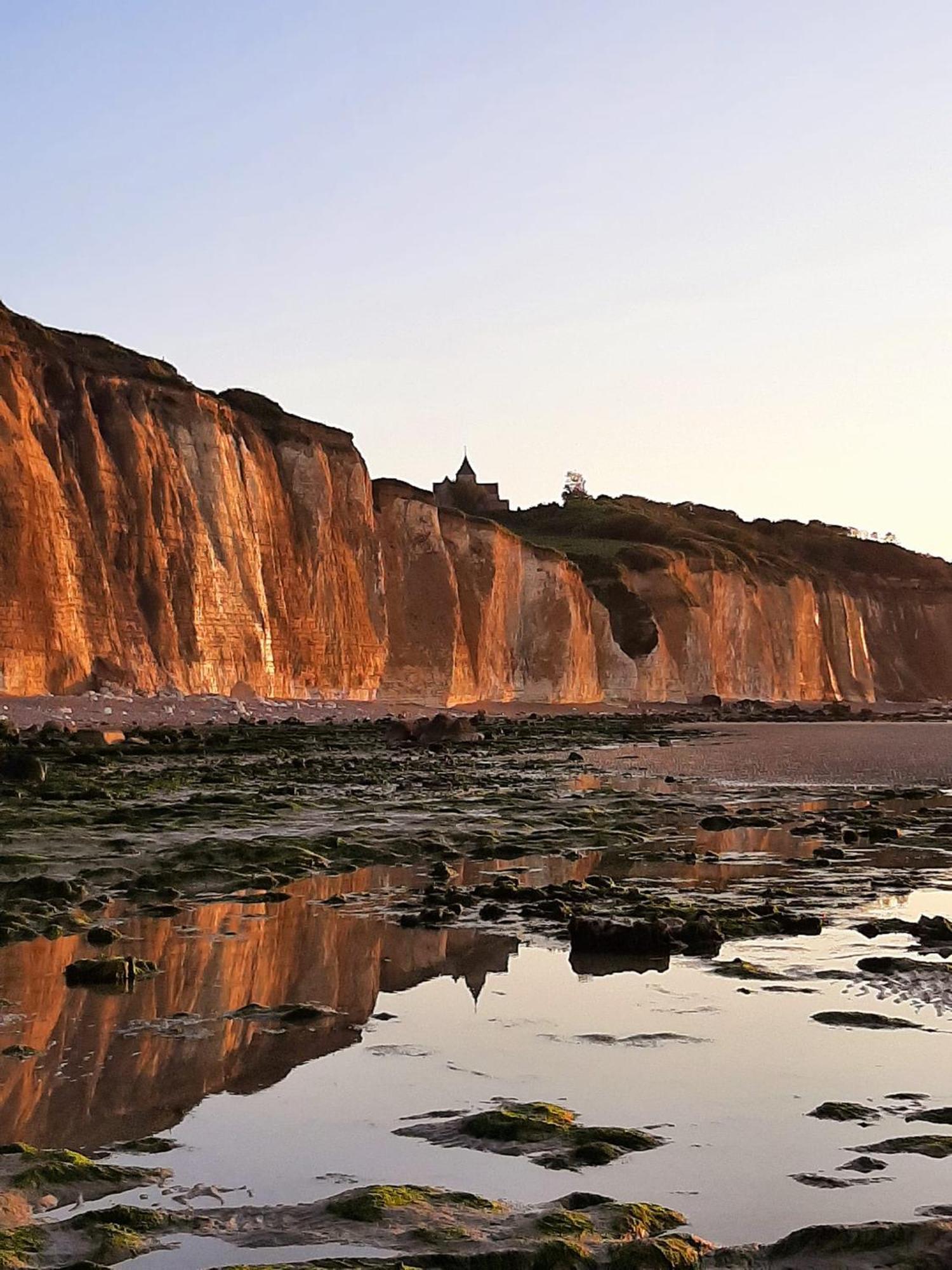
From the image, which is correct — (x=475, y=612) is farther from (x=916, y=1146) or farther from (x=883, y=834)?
(x=916, y=1146)

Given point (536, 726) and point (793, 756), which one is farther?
point (536, 726)

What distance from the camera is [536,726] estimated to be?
148 ft

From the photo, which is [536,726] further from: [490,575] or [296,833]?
[296,833]

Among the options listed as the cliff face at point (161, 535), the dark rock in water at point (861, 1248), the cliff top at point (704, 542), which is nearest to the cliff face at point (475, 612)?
the cliff face at point (161, 535)

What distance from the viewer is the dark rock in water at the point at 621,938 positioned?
24.7 ft

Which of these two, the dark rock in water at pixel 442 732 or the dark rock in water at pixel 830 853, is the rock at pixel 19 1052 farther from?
the dark rock in water at pixel 442 732

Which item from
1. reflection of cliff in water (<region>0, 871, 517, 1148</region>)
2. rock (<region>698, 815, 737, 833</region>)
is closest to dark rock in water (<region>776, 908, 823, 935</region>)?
reflection of cliff in water (<region>0, 871, 517, 1148</region>)

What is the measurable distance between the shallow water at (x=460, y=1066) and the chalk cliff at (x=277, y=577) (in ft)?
93.9

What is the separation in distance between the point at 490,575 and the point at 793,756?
110 feet

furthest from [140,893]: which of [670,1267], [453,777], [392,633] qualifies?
[392,633]

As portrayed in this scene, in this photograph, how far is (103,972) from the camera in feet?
21.5

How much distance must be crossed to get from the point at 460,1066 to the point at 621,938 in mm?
2442

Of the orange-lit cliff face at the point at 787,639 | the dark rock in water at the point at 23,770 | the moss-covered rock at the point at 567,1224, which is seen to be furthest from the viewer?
the orange-lit cliff face at the point at 787,639

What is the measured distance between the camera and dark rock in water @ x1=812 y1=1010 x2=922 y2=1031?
5.80 metres
